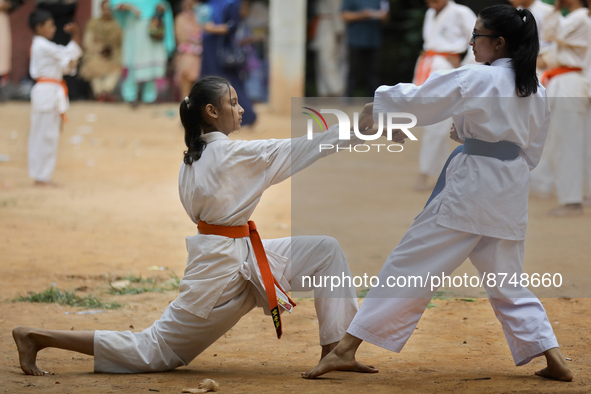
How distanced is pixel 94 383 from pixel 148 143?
8427 mm

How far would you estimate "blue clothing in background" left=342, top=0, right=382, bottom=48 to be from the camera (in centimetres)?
1344

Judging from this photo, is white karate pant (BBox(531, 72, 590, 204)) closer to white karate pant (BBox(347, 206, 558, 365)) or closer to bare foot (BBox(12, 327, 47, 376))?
white karate pant (BBox(347, 206, 558, 365))

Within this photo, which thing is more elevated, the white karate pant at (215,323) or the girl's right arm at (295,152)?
the girl's right arm at (295,152)

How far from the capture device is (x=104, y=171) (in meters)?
9.80

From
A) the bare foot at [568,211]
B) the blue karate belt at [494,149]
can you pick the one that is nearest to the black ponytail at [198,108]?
the blue karate belt at [494,149]

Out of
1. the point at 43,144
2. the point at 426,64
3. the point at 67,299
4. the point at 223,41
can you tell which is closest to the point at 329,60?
the point at 223,41

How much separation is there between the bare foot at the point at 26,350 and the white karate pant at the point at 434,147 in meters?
5.85

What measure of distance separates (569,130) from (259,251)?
515cm

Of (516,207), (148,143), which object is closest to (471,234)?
(516,207)

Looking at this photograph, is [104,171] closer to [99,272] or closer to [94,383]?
[99,272]

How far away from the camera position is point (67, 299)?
181 inches

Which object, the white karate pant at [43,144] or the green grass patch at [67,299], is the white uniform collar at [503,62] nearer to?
the green grass patch at [67,299]

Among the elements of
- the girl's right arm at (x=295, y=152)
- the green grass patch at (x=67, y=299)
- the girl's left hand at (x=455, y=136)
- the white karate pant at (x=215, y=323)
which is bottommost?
the green grass patch at (x=67, y=299)

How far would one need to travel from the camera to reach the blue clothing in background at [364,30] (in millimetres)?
13438
